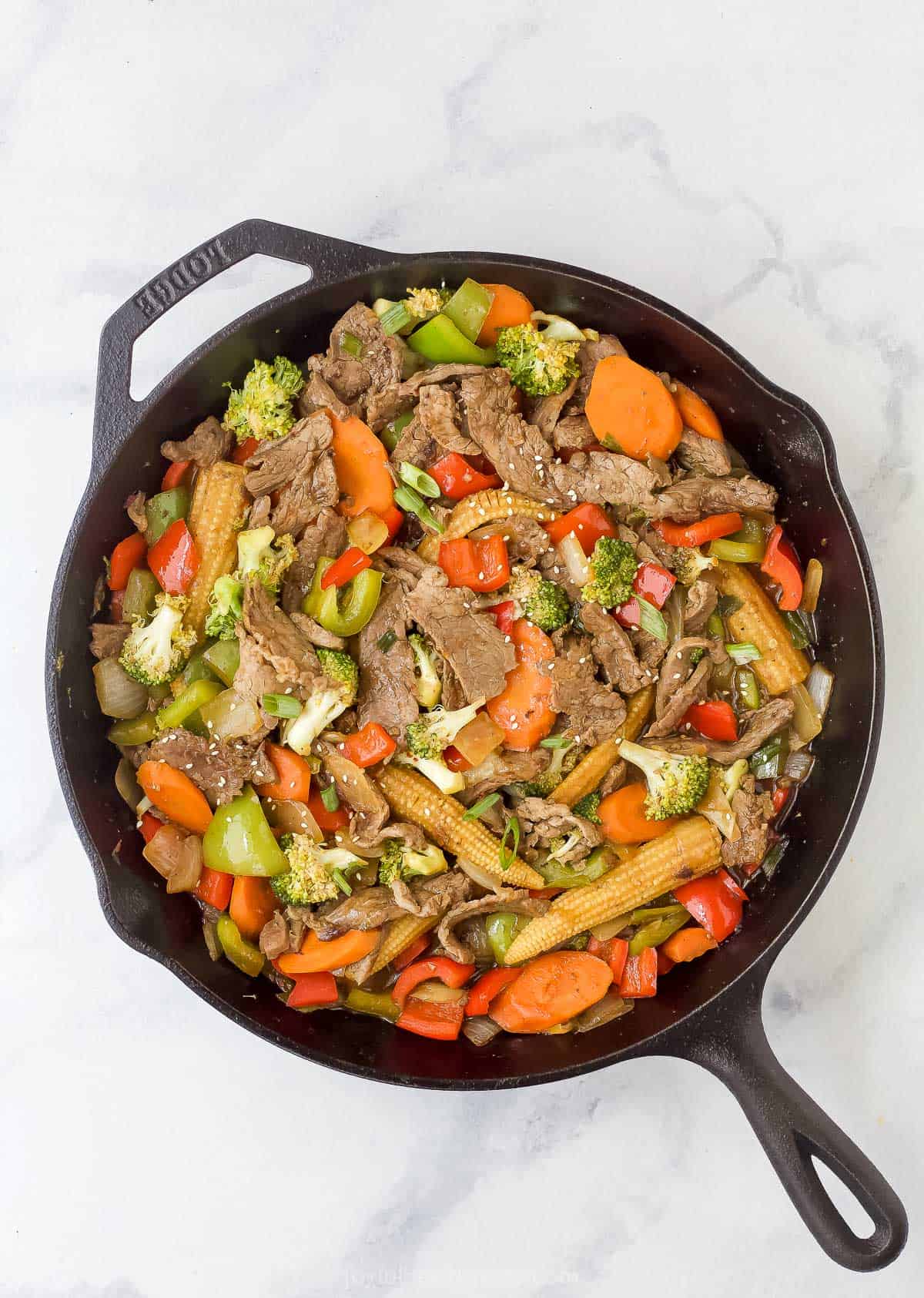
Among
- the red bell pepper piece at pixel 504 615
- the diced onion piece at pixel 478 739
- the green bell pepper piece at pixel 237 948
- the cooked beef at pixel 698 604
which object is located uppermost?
the red bell pepper piece at pixel 504 615

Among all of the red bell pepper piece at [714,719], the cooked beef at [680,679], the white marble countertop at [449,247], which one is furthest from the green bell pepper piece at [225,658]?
the red bell pepper piece at [714,719]

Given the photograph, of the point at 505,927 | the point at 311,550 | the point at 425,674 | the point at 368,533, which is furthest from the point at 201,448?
the point at 505,927

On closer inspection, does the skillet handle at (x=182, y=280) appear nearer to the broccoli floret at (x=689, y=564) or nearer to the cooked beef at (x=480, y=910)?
the broccoli floret at (x=689, y=564)

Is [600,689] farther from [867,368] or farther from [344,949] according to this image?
[867,368]

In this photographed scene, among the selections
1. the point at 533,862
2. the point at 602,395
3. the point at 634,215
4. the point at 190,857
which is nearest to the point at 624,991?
the point at 533,862

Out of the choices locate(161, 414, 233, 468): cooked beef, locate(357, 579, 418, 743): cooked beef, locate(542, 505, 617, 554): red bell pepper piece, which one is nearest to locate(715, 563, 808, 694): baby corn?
locate(542, 505, 617, 554): red bell pepper piece

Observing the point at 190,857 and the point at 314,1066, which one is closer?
the point at 190,857
